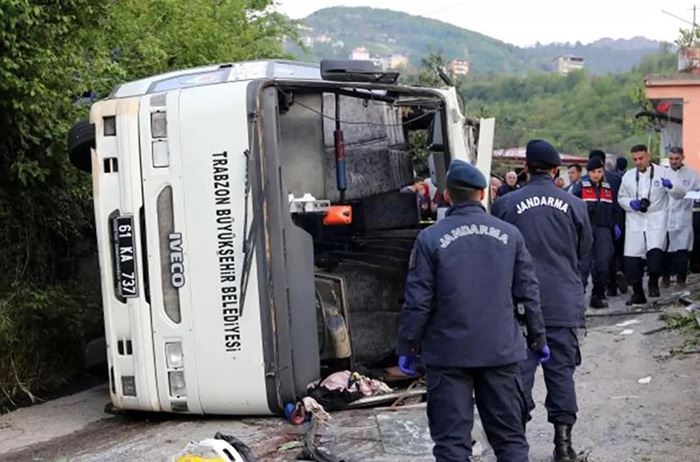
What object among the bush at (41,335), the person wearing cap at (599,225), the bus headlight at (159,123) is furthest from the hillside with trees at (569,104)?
the bus headlight at (159,123)

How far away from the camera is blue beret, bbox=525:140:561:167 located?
577 cm

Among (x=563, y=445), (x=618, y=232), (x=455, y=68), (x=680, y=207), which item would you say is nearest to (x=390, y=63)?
(x=455, y=68)

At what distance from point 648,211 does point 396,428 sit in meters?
5.37

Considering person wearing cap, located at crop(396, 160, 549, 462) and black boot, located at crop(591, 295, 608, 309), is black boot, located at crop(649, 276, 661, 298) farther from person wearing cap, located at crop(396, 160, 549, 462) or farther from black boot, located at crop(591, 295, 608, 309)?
person wearing cap, located at crop(396, 160, 549, 462)

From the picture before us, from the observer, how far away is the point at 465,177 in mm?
4777

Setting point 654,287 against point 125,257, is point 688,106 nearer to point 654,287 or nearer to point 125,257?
point 654,287

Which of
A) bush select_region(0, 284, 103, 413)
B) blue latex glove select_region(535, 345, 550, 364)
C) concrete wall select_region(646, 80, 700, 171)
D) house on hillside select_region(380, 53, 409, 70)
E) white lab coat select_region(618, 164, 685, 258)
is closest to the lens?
blue latex glove select_region(535, 345, 550, 364)

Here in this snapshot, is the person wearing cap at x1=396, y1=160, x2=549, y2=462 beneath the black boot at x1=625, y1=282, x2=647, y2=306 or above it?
above

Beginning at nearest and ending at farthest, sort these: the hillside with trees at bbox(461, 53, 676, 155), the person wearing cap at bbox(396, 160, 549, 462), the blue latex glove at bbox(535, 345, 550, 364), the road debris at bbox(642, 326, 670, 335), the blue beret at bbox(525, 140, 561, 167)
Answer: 1. the person wearing cap at bbox(396, 160, 549, 462)
2. the blue latex glove at bbox(535, 345, 550, 364)
3. the blue beret at bbox(525, 140, 561, 167)
4. the road debris at bbox(642, 326, 670, 335)
5. the hillside with trees at bbox(461, 53, 676, 155)

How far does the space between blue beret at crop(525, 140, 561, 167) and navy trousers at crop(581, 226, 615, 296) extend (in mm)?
4800

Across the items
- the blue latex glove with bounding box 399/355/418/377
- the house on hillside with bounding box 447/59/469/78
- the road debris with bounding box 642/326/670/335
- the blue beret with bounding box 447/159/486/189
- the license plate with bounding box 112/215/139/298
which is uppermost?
the house on hillside with bounding box 447/59/469/78

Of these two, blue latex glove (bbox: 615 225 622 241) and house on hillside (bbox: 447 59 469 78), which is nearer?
blue latex glove (bbox: 615 225 622 241)

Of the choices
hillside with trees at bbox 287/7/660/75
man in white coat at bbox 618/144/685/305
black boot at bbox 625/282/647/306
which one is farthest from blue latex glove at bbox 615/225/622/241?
hillside with trees at bbox 287/7/660/75

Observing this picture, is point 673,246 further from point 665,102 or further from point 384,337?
point 665,102
